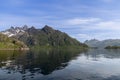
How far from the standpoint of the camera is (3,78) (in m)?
62.0

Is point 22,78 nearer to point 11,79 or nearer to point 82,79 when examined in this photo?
point 11,79

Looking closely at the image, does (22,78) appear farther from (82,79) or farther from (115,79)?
(115,79)

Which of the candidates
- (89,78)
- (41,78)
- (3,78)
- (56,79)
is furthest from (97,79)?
(3,78)

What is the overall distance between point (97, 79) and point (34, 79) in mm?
18765

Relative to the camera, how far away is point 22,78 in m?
63.0

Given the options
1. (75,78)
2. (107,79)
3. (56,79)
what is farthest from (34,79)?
(107,79)

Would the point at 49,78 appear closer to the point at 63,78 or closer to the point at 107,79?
the point at 63,78

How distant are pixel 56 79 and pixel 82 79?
7.76 metres

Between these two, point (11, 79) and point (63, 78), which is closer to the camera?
point (11, 79)

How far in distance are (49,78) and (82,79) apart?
10096mm

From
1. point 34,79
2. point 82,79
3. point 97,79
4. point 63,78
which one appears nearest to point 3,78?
point 34,79

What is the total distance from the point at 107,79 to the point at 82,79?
304 inches

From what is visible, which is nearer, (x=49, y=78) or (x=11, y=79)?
(x=11, y=79)

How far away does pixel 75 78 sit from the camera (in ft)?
211
